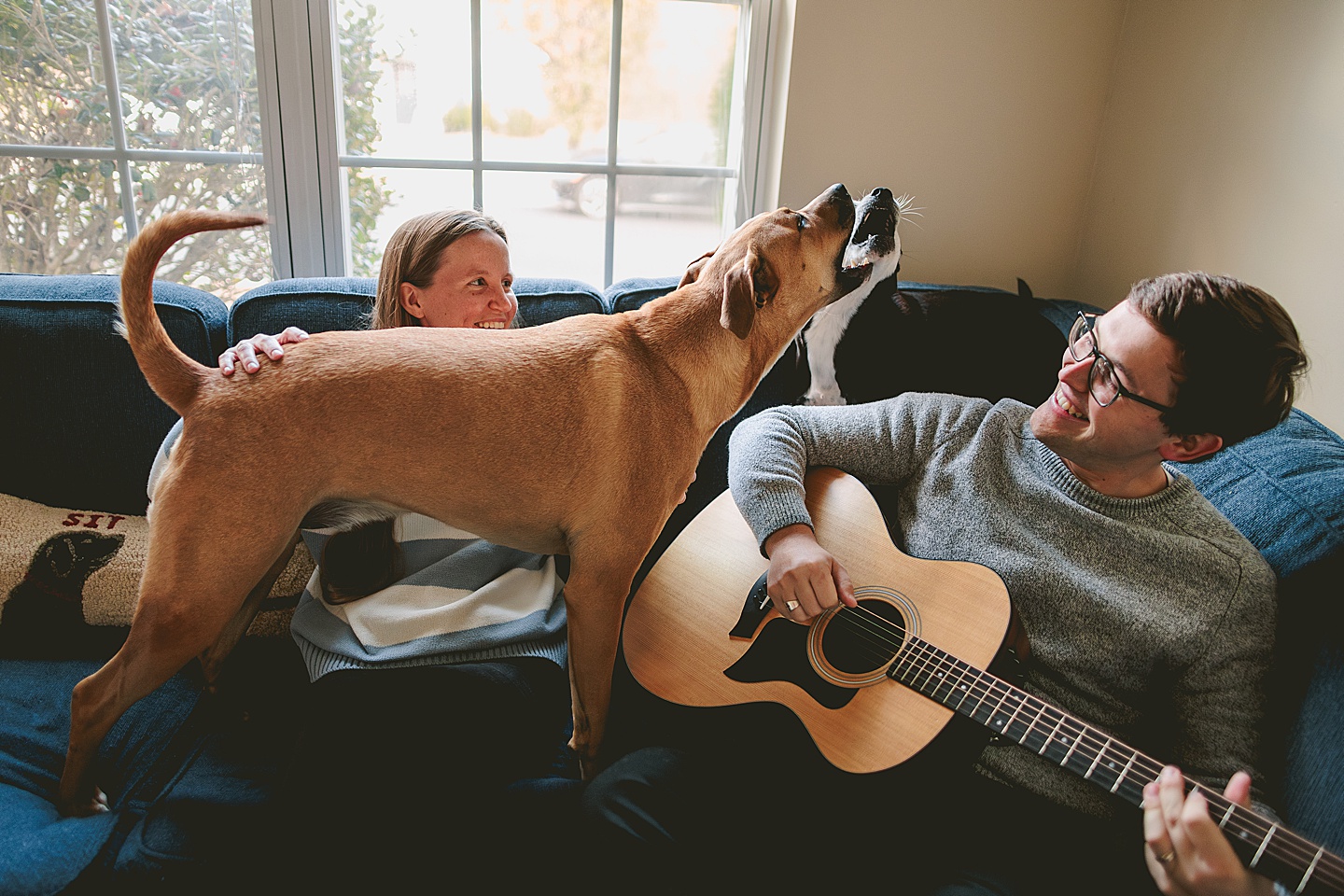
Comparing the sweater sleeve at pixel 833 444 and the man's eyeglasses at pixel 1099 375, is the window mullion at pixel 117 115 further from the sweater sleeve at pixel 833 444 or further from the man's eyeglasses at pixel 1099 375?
the man's eyeglasses at pixel 1099 375

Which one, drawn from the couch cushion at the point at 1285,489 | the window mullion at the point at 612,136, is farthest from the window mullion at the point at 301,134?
the couch cushion at the point at 1285,489

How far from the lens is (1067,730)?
3.55ft

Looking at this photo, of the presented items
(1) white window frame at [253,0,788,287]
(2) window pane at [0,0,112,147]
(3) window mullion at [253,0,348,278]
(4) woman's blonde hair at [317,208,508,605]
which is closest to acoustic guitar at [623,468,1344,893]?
(4) woman's blonde hair at [317,208,508,605]

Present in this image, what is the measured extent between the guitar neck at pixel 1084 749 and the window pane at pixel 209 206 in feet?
6.48

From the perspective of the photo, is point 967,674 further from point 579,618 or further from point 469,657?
point 469,657

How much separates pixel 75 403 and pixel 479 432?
102 cm

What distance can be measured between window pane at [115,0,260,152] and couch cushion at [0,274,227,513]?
0.62 meters

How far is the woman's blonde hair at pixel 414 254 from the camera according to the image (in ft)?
5.01

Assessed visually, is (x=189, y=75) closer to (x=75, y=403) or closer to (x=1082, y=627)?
(x=75, y=403)

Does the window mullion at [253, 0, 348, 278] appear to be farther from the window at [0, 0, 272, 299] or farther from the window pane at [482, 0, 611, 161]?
the window pane at [482, 0, 611, 161]

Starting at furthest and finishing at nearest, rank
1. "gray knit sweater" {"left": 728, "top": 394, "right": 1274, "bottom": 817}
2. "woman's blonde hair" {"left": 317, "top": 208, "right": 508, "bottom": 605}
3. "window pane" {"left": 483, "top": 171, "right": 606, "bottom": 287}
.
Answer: "window pane" {"left": 483, "top": 171, "right": 606, "bottom": 287} < "woman's blonde hair" {"left": 317, "top": 208, "right": 508, "bottom": 605} < "gray knit sweater" {"left": 728, "top": 394, "right": 1274, "bottom": 817}

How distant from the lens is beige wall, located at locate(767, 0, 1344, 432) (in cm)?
182

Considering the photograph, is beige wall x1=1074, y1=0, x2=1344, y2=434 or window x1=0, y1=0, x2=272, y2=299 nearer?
beige wall x1=1074, y1=0, x2=1344, y2=434

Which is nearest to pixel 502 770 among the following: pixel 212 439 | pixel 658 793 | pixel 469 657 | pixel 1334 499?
pixel 469 657
